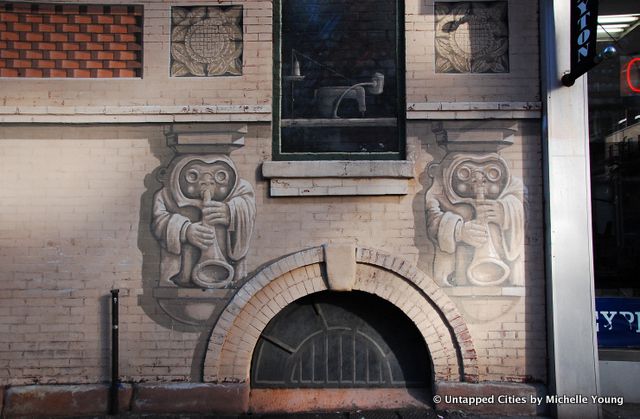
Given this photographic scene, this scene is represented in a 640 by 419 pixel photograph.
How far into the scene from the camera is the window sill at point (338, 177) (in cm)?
537

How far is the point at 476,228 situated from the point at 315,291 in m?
1.86

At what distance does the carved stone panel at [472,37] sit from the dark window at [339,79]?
0.46m

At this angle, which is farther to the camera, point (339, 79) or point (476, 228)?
point (339, 79)

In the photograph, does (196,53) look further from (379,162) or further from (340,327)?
(340,327)

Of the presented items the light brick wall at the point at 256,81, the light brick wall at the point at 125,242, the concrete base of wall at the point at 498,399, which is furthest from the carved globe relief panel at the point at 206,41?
the concrete base of wall at the point at 498,399

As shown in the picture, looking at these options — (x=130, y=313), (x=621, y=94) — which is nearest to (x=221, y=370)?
(x=130, y=313)

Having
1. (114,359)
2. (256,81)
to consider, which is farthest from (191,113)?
(114,359)

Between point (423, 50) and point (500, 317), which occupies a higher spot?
point (423, 50)

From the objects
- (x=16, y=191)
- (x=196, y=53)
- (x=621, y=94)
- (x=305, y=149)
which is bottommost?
(x=16, y=191)

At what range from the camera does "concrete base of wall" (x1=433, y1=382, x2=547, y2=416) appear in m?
5.23

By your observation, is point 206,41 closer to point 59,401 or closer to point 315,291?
point 315,291

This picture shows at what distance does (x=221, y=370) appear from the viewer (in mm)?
5375

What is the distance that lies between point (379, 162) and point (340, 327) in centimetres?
193

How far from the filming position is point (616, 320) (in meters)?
5.69
